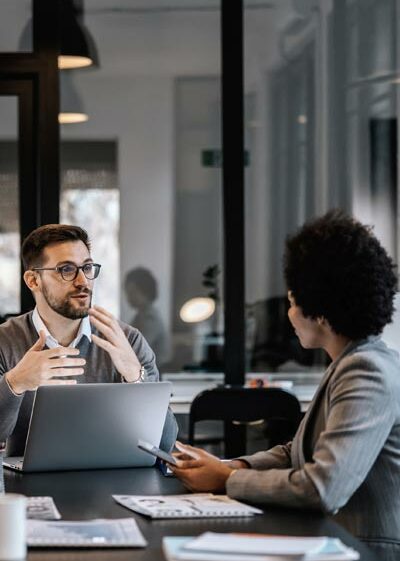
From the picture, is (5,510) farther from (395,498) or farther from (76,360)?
(76,360)

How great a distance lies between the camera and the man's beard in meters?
3.91

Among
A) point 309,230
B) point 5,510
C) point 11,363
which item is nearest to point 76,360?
point 11,363

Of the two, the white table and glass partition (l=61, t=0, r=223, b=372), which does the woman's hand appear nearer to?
the white table

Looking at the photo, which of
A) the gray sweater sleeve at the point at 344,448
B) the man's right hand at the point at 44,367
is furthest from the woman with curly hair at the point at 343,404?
the man's right hand at the point at 44,367

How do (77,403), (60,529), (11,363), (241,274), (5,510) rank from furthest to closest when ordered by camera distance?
(241,274)
(11,363)
(77,403)
(60,529)
(5,510)

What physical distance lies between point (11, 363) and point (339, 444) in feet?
5.23

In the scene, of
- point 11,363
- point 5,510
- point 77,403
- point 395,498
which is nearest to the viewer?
point 5,510

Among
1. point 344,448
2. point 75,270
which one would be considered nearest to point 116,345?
point 75,270

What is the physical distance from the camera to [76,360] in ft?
11.0

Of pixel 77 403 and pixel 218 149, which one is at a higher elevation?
pixel 218 149

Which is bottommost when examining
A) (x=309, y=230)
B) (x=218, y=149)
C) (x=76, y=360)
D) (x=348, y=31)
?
(x=76, y=360)

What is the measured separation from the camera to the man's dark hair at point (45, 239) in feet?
13.3

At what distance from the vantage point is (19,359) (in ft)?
12.8

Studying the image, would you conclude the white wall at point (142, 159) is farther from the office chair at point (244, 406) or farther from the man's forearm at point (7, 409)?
the man's forearm at point (7, 409)
